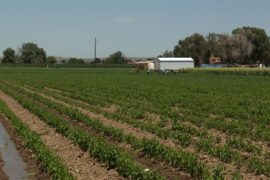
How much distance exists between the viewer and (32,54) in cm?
19312

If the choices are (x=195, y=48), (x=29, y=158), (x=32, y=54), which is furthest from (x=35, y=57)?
(x=29, y=158)

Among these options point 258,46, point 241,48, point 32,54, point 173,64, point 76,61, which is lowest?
point 76,61

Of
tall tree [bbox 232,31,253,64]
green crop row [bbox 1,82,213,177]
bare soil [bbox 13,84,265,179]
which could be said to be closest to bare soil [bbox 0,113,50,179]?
green crop row [bbox 1,82,213,177]

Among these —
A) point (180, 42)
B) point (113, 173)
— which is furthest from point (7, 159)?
point (180, 42)

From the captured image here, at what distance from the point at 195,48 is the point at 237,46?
18566 mm

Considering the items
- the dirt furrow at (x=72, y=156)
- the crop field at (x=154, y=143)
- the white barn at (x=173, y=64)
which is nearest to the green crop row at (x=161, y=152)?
the crop field at (x=154, y=143)

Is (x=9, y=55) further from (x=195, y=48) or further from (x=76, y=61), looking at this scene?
(x=195, y=48)

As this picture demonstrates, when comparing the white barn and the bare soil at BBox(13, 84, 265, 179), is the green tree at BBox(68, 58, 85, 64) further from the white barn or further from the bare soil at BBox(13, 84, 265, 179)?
the bare soil at BBox(13, 84, 265, 179)

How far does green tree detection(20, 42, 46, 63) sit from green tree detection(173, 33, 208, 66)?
217 ft

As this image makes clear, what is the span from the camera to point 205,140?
1216 centimetres

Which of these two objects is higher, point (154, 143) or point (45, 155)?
point (154, 143)

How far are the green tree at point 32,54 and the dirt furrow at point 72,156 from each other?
175521 millimetres

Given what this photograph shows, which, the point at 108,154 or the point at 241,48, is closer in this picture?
the point at 108,154

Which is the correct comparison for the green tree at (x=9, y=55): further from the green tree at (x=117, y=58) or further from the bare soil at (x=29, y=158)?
the bare soil at (x=29, y=158)
